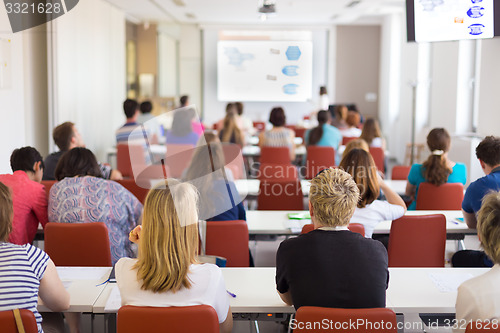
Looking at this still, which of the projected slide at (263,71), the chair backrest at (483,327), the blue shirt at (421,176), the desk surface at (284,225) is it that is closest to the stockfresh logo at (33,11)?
the desk surface at (284,225)

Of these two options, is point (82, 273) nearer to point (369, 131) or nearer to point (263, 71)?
point (369, 131)

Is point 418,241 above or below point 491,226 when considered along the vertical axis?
below

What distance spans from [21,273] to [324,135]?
19.9ft

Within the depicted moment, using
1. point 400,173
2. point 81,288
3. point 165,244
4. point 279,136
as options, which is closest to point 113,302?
point 81,288

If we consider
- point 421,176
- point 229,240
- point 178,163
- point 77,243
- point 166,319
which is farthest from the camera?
point 421,176

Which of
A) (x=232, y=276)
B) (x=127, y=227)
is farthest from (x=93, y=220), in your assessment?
(x=232, y=276)

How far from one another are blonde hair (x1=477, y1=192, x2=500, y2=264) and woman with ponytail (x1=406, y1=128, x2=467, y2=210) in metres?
2.53

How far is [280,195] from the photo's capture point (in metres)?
5.29

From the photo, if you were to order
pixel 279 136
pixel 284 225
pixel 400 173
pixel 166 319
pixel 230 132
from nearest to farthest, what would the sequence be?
pixel 166 319 < pixel 284 225 < pixel 400 173 < pixel 279 136 < pixel 230 132

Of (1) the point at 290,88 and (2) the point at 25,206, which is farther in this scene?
(1) the point at 290,88

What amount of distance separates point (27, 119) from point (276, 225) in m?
4.50

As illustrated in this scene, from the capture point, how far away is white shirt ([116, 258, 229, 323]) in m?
2.23

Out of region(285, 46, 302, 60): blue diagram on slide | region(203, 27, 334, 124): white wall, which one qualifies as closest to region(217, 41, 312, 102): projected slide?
region(285, 46, 302, 60): blue diagram on slide

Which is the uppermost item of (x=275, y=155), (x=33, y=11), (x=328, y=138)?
(x=33, y=11)
